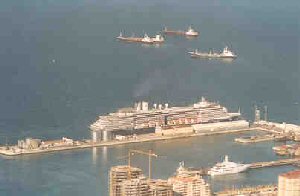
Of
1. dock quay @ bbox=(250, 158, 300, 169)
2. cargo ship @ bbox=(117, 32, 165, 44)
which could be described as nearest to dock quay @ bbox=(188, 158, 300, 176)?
dock quay @ bbox=(250, 158, 300, 169)

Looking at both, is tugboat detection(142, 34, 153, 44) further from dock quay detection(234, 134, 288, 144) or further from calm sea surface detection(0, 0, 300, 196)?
dock quay detection(234, 134, 288, 144)

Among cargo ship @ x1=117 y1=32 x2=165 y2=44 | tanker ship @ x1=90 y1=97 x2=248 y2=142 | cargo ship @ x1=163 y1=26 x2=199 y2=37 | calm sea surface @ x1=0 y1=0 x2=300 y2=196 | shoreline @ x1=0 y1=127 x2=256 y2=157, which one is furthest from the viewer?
cargo ship @ x1=163 y1=26 x2=199 y2=37

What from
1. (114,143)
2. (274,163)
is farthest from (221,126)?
(274,163)

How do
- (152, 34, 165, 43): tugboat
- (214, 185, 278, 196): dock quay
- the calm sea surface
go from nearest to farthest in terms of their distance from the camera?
(214, 185, 278, 196): dock quay, the calm sea surface, (152, 34, 165, 43): tugboat

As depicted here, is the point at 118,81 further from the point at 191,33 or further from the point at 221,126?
the point at 191,33

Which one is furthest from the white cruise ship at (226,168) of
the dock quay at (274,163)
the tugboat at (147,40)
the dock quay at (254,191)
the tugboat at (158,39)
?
the tugboat at (158,39)

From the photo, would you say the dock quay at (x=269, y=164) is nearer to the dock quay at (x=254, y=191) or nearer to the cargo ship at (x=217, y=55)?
the dock quay at (x=254, y=191)
